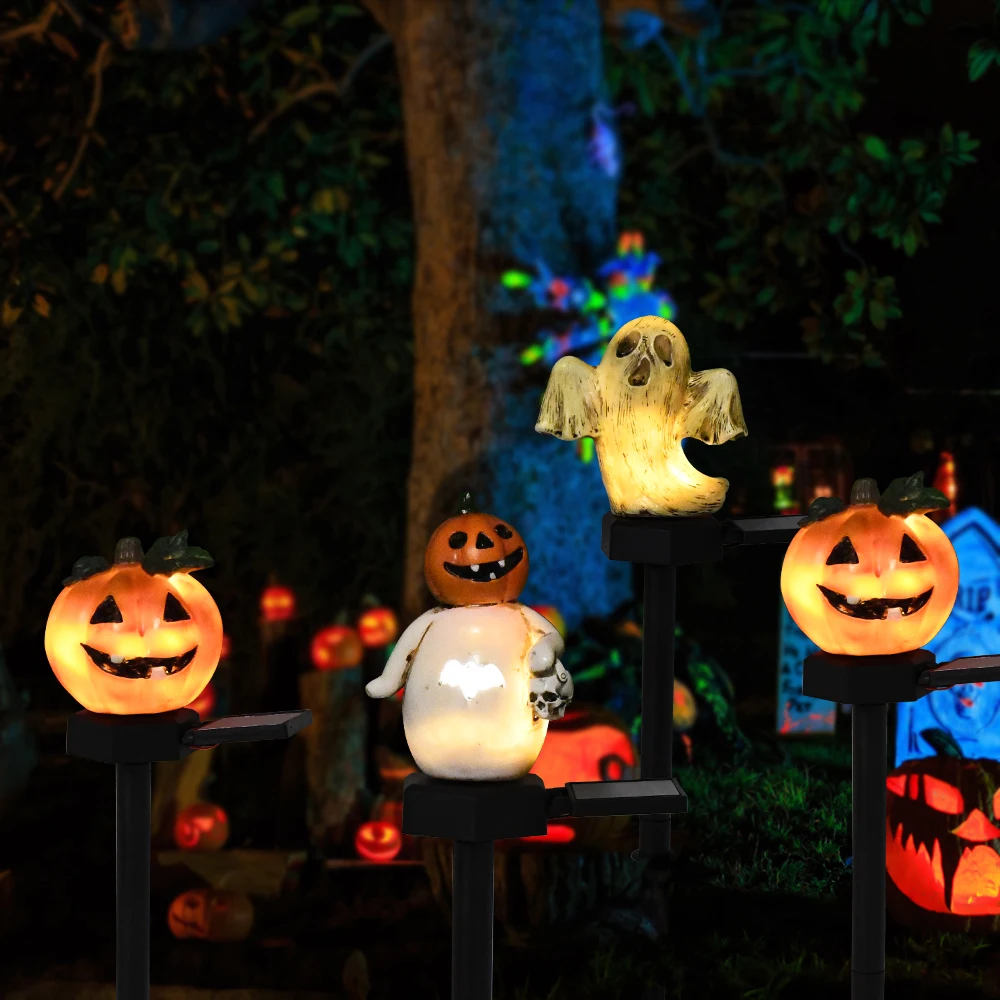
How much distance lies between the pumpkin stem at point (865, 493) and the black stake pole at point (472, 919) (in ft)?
3.15

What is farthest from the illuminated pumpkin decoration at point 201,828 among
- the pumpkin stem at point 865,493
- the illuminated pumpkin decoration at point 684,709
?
the pumpkin stem at point 865,493

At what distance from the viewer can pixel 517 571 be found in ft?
9.53

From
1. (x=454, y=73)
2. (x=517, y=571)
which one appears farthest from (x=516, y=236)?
(x=517, y=571)

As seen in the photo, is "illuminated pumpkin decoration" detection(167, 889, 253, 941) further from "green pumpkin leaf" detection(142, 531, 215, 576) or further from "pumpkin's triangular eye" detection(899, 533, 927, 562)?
"pumpkin's triangular eye" detection(899, 533, 927, 562)

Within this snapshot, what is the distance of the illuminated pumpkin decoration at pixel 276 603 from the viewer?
6.30 metres

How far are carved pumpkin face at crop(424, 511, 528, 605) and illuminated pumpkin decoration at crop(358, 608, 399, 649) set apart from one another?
3052 mm

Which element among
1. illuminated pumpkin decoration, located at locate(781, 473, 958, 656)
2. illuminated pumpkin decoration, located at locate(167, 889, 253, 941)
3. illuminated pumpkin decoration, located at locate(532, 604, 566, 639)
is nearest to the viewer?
illuminated pumpkin decoration, located at locate(781, 473, 958, 656)

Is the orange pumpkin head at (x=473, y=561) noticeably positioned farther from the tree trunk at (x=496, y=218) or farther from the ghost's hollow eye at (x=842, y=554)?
the tree trunk at (x=496, y=218)

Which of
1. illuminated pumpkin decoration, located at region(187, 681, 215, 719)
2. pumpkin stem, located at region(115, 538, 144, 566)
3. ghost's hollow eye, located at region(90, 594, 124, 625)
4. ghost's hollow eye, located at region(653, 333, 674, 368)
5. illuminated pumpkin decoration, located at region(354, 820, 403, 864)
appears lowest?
illuminated pumpkin decoration, located at region(354, 820, 403, 864)

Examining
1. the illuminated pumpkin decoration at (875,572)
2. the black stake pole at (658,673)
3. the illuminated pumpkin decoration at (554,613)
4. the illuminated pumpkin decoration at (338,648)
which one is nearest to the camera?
the illuminated pumpkin decoration at (875,572)

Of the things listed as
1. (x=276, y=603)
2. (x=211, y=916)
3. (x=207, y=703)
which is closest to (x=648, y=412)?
(x=211, y=916)

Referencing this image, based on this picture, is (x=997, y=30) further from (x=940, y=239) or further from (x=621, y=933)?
(x=621, y=933)

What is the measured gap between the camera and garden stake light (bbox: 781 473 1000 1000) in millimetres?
3098

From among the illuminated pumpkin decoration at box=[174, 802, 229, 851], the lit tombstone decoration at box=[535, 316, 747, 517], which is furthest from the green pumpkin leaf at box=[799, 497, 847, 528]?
the illuminated pumpkin decoration at box=[174, 802, 229, 851]
